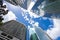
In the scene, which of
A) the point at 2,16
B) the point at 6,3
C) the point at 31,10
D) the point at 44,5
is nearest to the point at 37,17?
the point at 31,10

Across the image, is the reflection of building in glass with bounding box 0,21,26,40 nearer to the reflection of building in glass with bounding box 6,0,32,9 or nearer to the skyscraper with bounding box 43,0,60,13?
the reflection of building in glass with bounding box 6,0,32,9

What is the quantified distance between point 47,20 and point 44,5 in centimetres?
46

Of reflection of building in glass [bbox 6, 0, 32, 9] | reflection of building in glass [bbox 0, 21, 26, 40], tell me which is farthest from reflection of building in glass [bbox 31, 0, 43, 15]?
reflection of building in glass [bbox 0, 21, 26, 40]

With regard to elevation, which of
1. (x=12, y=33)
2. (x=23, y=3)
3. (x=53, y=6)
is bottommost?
(x=53, y=6)

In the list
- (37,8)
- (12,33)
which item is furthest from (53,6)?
(12,33)

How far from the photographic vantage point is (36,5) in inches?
127

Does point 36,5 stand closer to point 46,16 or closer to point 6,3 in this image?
point 46,16

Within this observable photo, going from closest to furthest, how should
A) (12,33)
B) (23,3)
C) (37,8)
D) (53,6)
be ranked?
(53,6) → (37,8) → (23,3) → (12,33)

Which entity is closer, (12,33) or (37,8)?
(37,8)

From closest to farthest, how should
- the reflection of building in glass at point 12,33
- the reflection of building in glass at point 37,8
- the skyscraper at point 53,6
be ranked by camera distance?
the skyscraper at point 53,6, the reflection of building in glass at point 37,8, the reflection of building in glass at point 12,33

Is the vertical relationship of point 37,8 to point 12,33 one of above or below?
below

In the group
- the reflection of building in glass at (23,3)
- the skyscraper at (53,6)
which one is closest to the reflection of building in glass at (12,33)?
the reflection of building in glass at (23,3)

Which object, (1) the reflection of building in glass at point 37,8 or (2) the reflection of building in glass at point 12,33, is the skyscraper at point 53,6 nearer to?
(1) the reflection of building in glass at point 37,8

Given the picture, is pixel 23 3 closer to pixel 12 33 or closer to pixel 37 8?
A: pixel 37 8
